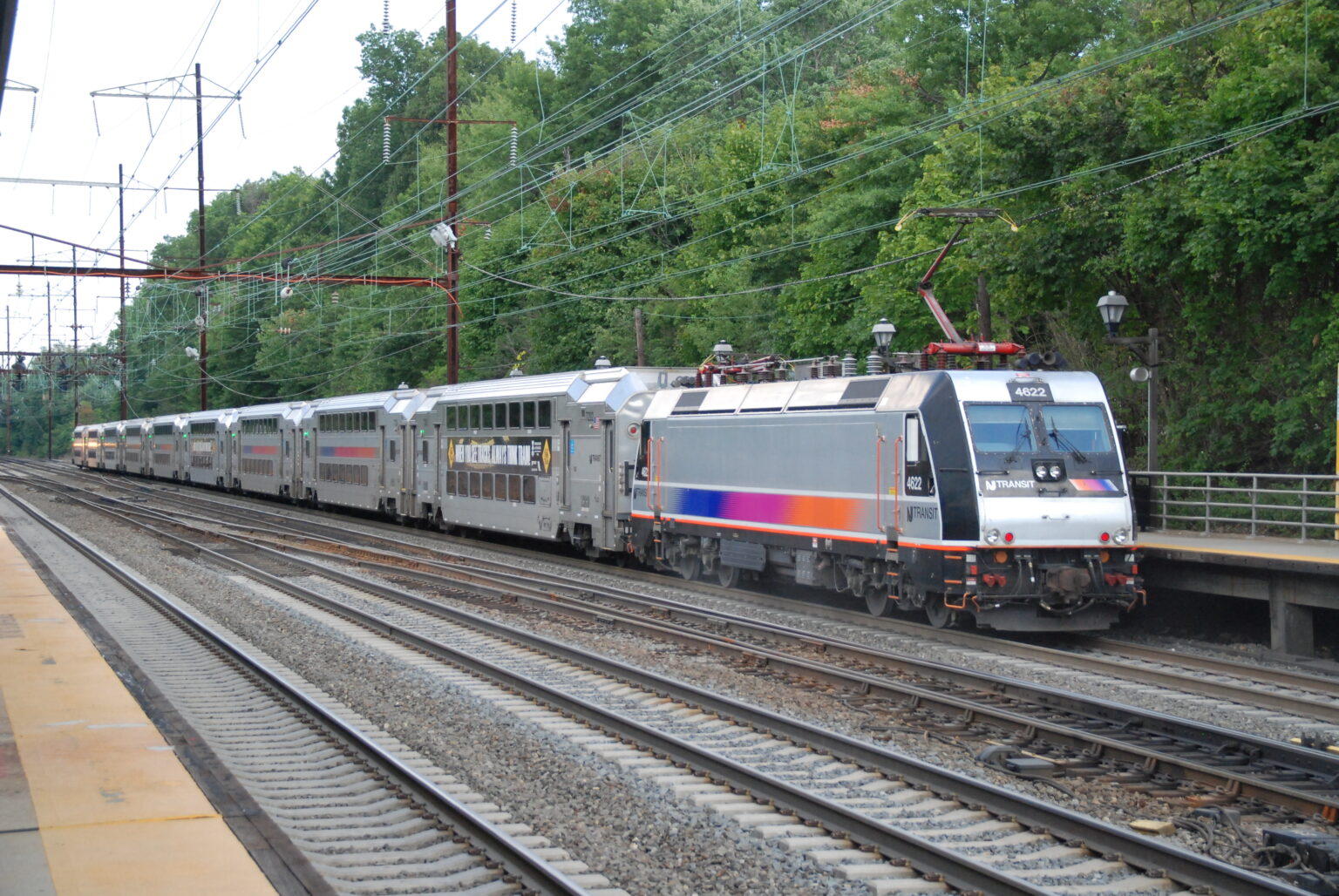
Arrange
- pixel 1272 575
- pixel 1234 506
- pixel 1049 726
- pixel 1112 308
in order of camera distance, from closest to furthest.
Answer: pixel 1049 726 < pixel 1272 575 < pixel 1234 506 < pixel 1112 308

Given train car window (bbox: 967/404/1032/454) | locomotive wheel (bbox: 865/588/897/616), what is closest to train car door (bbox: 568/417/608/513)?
locomotive wheel (bbox: 865/588/897/616)

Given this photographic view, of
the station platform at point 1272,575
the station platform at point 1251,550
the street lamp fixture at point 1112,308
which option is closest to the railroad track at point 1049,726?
the station platform at point 1251,550

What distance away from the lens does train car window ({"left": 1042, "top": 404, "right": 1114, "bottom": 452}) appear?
622 inches

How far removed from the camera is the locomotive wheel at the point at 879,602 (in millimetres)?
17281

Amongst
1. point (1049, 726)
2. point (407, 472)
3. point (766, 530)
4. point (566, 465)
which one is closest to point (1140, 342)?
point (766, 530)

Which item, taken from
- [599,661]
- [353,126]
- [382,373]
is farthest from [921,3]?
[353,126]

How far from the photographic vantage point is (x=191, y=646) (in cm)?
1541

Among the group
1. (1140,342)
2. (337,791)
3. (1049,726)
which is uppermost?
(1140,342)

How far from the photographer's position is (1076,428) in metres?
16.0

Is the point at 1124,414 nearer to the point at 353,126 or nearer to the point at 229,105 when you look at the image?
the point at 229,105

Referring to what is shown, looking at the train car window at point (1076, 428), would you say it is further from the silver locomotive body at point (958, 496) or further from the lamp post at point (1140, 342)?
the lamp post at point (1140, 342)

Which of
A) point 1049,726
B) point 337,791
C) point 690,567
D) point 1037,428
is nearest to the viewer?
point 337,791

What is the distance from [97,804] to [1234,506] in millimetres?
14887

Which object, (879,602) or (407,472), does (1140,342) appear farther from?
(407,472)
